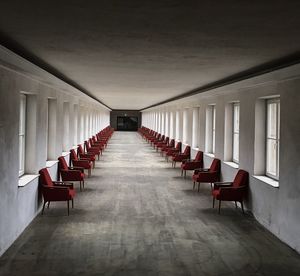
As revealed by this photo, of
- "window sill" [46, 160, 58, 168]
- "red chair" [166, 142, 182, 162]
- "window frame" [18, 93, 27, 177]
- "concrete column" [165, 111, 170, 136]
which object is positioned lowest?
"window sill" [46, 160, 58, 168]

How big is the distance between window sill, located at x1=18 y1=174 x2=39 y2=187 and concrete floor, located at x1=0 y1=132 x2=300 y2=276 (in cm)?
75

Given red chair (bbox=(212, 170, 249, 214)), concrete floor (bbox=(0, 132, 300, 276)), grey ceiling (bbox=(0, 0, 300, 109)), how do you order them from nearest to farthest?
1. grey ceiling (bbox=(0, 0, 300, 109))
2. concrete floor (bbox=(0, 132, 300, 276))
3. red chair (bbox=(212, 170, 249, 214))

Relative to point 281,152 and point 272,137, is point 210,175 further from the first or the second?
point 281,152

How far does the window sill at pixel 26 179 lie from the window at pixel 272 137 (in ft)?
14.7

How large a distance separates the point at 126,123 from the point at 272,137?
37.8 m

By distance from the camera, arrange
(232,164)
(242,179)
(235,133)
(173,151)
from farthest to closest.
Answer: (173,151)
(235,133)
(232,164)
(242,179)

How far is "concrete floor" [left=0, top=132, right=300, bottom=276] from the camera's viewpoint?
192 inches

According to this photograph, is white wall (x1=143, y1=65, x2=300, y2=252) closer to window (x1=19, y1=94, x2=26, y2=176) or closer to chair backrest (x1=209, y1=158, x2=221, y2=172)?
chair backrest (x1=209, y1=158, x2=221, y2=172)

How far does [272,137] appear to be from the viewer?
298 inches

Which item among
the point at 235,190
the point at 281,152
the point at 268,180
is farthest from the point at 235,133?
the point at 281,152

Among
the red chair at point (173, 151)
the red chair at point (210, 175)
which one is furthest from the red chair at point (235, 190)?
the red chair at point (173, 151)

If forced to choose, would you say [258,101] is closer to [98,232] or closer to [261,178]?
[261,178]

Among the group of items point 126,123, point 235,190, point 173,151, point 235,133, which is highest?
point 126,123

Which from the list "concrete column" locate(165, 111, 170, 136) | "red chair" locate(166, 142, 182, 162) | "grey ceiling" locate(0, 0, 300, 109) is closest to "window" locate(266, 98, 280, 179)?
"grey ceiling" locate(0, 0, 300, 109)
